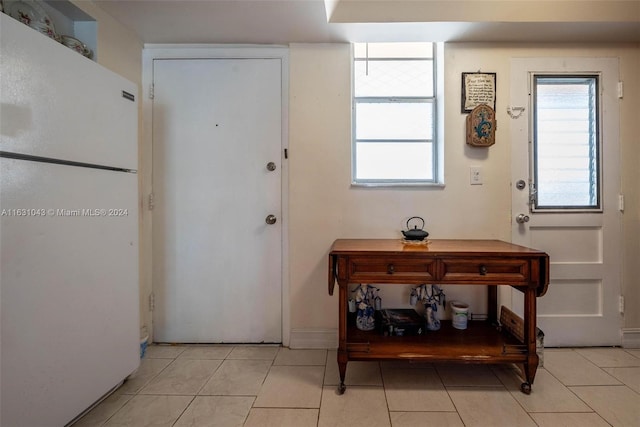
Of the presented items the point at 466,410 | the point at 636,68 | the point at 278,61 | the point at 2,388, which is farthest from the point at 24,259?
the point at 636,68

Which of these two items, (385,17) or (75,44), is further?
(385,17)

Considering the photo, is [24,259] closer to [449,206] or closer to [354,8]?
[354,8]

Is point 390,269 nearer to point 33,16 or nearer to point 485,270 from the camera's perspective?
point 485,270

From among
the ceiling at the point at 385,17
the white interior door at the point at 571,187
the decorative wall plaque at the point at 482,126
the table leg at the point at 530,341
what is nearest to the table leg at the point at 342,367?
the table leg at the point at 530,341

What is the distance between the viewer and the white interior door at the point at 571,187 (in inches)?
79.4

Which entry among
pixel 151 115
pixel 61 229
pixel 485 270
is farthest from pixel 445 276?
pixel 151 115

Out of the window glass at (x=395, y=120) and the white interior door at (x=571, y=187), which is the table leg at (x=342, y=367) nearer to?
the white interior door at (x=571, y=187)

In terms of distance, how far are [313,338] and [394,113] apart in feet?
5.49

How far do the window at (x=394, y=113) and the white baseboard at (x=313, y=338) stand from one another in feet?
3.50

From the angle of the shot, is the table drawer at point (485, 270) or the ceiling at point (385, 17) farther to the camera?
the ceiling at point (385, 17)

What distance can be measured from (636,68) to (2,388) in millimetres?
3678

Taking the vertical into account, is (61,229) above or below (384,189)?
below

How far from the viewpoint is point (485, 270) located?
1.54 m

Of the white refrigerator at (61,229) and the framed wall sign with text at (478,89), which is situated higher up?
the framed wall sign with text at (478,89)
